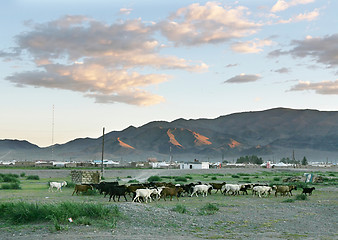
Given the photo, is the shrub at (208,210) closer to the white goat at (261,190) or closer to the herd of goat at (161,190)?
the herd of goat at (161,190)

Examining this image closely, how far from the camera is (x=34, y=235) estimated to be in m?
14.6

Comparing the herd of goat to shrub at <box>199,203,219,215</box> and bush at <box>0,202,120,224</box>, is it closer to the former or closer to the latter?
shrub at <box>199,203,219,215</box>

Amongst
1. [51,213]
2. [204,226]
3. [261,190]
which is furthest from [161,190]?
[51,213]

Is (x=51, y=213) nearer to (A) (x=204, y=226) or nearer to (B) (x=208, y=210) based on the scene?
(A) (x=204, y=226)

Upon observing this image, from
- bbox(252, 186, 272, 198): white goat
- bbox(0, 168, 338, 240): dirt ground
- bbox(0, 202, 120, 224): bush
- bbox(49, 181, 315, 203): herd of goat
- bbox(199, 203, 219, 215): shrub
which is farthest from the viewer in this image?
bbox(252, 186, 272, 198): white goat

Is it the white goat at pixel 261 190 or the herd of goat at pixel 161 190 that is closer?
the herd of goat at pixel 161 190

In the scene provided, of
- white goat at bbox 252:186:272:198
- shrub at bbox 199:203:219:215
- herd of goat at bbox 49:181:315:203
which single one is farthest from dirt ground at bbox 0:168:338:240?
white goat at bbox 252:186:272:198

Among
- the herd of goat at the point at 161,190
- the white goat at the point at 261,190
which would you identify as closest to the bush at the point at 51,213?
the herd of goat at the point at 161,190

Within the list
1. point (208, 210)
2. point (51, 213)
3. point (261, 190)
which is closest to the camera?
point (51, 213)

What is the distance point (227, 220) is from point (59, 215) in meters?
7.07

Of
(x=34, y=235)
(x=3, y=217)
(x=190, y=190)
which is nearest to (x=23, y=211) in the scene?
(x=3, y=217)

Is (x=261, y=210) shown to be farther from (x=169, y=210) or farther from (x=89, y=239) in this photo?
(x=89, y=239)

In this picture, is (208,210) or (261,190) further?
(261,190)

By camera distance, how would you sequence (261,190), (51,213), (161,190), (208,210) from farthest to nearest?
1. (261,190)
2. (161,190)
3. (208,210)
4. (51,213)
